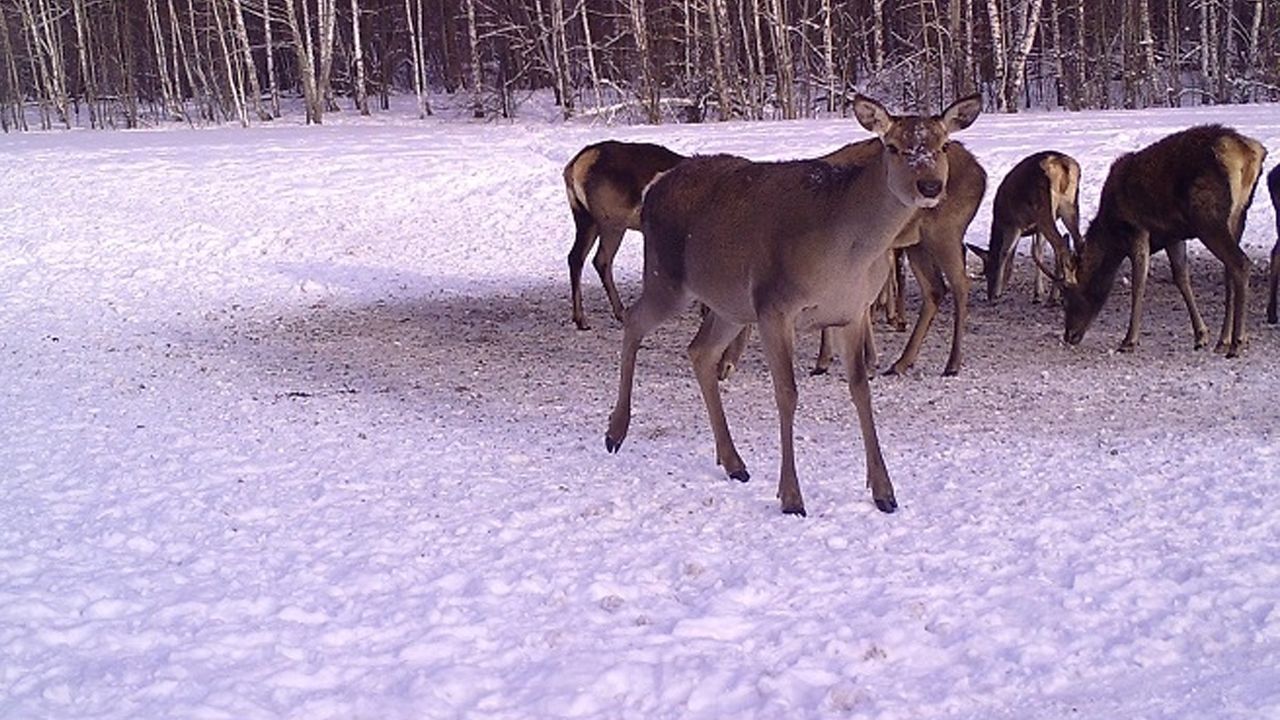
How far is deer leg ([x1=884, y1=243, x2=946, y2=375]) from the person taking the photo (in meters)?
9.56

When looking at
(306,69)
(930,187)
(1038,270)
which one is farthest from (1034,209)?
(306,69)

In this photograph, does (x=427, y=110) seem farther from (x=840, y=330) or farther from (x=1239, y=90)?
(x=840, y=330)

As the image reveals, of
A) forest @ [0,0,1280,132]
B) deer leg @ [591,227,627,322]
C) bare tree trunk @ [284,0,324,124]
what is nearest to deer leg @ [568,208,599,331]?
deer leg @ [591,227,627,322]

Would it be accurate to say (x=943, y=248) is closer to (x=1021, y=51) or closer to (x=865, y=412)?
(x=865, y=412)

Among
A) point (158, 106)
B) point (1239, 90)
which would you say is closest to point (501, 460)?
point (1239, 90)

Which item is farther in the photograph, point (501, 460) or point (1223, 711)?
point (501, 460)

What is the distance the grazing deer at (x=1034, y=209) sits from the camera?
1159cm

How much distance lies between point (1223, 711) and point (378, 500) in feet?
13.7

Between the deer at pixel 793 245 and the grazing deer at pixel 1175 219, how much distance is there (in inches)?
168

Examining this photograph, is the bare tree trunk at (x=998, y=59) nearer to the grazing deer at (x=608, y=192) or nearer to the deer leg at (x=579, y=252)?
the grazing deer at (x=608, y=192)

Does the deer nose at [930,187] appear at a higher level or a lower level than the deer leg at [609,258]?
higher

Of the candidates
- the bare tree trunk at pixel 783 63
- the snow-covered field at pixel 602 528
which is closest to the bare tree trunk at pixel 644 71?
the bare tree trunk at pixel 783 63

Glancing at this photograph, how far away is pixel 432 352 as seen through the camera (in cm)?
1091

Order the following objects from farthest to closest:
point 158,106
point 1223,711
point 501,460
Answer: point 158,106
point 501,460
point 1223,711
